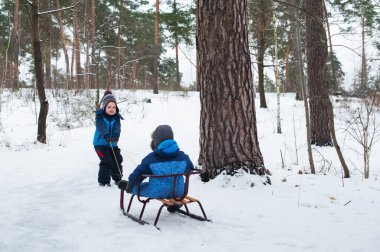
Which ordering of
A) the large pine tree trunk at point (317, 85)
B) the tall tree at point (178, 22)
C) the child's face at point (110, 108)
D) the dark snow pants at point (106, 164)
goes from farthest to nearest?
the tall tree at point (178, 22) → the large pine tree trunk at point (317, 85) → the dark snow pants at point (106, 164) → the child's face at point (110, 108)

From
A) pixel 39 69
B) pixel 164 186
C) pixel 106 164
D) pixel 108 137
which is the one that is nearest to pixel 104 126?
pixel 108 137

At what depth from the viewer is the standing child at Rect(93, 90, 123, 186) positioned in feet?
19.4

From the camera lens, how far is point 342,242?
359cm

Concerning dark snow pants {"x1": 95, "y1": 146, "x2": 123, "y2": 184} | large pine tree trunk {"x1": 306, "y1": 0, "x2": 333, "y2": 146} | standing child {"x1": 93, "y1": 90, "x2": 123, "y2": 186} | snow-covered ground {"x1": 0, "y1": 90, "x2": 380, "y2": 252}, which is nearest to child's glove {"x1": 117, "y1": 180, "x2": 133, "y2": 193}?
snow-covered ground {"x1": 0, "y1": 90, "x2": 380, "y2": 252}

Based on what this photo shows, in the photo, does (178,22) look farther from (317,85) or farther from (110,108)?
(110,108)

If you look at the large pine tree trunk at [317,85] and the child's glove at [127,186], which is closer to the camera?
the child's glove at [127,186]

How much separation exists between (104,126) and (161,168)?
2.16 meters

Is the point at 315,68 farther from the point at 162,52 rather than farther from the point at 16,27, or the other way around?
the point at 162,52

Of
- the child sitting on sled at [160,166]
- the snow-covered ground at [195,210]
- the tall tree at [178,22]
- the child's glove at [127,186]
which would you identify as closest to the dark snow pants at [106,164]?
the snow-covered ground at [195,210]

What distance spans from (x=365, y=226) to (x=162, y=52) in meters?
32.3

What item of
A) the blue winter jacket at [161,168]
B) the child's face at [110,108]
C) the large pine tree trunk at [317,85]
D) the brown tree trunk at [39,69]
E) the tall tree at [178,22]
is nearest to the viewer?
the blue winter jacket at [161,168]

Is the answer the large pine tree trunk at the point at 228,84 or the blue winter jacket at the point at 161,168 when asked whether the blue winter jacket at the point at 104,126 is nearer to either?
the large pine tree trunk at the point at 228,84

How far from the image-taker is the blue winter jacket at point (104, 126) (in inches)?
229

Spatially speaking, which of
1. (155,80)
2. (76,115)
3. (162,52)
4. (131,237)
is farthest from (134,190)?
(162,52)
